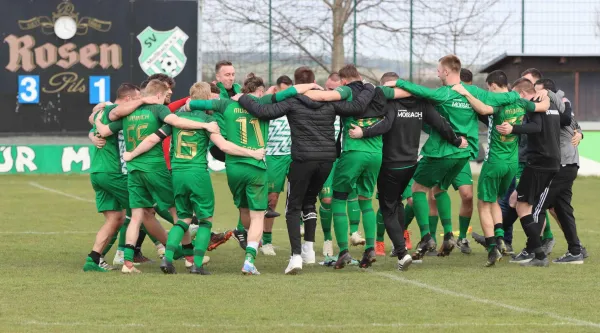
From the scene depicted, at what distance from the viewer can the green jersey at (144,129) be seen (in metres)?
10.7

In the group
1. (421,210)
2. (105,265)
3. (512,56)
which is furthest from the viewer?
(512,56)

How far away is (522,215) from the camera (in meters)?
11.5

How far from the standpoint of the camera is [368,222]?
11.2m

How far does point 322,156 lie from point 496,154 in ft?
6.79

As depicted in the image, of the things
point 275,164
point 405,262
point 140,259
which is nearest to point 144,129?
point 140,259

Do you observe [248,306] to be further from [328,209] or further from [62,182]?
[62,182]

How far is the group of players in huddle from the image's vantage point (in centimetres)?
1054

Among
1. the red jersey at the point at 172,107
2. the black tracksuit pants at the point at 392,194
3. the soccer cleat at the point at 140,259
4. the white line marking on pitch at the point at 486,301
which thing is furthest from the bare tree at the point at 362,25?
the white line marking on pitch at the point at 486,301

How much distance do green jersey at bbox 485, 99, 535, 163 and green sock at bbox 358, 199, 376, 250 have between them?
1411 millimetres

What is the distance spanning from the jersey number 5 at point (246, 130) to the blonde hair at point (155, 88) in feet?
2.78

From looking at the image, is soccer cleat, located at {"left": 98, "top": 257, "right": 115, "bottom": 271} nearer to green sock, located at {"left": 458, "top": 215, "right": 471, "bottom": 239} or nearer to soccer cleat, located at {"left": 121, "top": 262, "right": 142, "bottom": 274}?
soccer cleat, located at {"left": 121, "top": 262, "right": 142, "bottom": 274}

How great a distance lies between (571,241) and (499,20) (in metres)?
19.1

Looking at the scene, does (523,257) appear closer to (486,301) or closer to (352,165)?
(352,165)

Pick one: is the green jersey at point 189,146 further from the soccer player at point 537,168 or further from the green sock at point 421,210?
the soccer player at point 537,168
